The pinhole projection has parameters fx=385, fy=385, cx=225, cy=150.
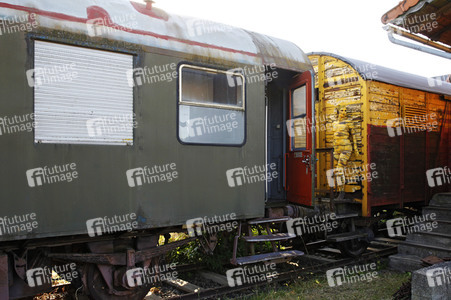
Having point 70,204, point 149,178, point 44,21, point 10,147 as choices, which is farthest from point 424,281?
point 44,21

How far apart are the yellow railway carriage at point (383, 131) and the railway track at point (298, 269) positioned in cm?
93

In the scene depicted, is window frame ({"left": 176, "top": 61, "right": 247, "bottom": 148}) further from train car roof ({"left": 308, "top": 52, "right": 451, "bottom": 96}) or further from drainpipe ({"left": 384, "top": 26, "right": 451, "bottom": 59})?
train car roof ({"left": 308, "top": 52, "right": 451, "bottom": 96})

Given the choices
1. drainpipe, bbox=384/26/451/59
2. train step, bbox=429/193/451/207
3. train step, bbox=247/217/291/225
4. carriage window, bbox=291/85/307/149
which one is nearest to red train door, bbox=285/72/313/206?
carriage window, bbox=291/85/307/149

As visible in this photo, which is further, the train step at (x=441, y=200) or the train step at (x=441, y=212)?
the train step at (x=441, y=200)

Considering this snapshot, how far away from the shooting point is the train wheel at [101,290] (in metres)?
4.34

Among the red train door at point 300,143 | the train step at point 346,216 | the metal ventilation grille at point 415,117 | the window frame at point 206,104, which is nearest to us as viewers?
the window frame at point 206,104

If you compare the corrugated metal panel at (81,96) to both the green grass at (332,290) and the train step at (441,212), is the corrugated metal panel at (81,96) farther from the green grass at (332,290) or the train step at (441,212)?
the train step at (441,212)

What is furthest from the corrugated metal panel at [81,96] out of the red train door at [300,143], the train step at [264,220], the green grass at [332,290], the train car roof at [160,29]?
the green grass at [332,290]

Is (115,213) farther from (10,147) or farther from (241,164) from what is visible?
(241,164)

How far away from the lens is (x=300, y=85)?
19.5 feet

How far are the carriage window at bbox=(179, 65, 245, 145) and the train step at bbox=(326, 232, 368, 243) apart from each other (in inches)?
119

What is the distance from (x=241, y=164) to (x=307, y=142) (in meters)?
1.33

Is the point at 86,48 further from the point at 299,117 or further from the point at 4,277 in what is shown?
the point at 299,117

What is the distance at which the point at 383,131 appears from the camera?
7.59m
